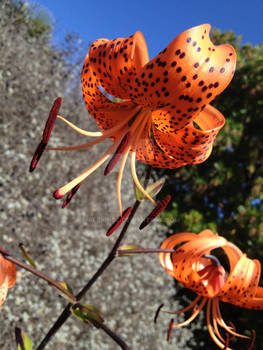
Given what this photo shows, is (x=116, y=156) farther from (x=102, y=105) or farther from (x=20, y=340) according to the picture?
(x=20, y=340)

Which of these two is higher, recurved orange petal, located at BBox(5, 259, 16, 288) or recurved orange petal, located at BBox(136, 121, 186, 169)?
recurved orange petal, located at BBox(136, 121, 186, 169)

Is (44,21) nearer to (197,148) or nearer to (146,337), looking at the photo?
(146,337)

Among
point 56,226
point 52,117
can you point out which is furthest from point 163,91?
point 56,226

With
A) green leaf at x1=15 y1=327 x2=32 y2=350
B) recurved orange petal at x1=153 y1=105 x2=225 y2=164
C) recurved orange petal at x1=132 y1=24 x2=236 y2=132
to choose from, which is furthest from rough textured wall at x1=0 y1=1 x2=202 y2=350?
recurved orange petal at x1=132 y1=24 x2=236 y2=132

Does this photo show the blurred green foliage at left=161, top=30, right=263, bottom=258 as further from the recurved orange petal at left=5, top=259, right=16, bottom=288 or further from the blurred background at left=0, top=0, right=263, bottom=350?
the recurved orange petal at left=5, top=259, right=16, bottom=288

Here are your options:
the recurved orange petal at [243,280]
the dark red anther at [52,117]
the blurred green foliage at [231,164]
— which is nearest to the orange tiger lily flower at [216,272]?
the recurved orange petal at [243,280]
